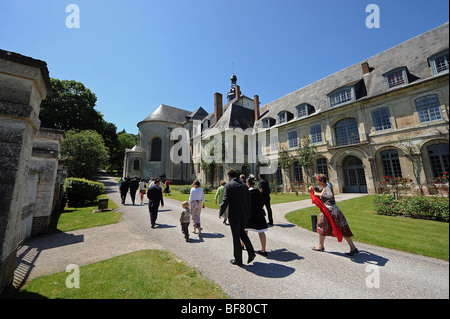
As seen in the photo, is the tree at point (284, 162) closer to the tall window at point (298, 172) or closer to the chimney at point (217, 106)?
the tall window at point (298, 172)

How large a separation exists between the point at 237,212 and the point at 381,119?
1706 cm

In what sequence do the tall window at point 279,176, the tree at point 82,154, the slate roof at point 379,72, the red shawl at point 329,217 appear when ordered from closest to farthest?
the red shawl at point 329,217 → the slate roof at point 379,72 → the tree at point 82,154 → the tall window at point 279,176

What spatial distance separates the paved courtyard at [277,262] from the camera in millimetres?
3014

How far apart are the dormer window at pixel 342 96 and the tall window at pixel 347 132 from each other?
186 cm

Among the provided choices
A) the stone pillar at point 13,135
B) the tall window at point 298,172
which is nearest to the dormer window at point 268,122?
the tall window at point 298,172

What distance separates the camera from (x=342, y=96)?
17859 millimetres

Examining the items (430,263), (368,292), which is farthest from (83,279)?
(430,263)

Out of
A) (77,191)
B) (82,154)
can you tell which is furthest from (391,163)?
(82,154)

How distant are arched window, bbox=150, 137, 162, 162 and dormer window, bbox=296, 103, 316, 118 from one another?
26.6 meters

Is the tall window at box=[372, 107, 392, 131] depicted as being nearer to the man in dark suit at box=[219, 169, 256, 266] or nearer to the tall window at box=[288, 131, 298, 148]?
the tall window at box=[288, 131, 298, 148]

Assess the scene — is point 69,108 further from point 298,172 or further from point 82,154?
point 298,172

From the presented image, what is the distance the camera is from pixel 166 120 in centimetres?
3775
